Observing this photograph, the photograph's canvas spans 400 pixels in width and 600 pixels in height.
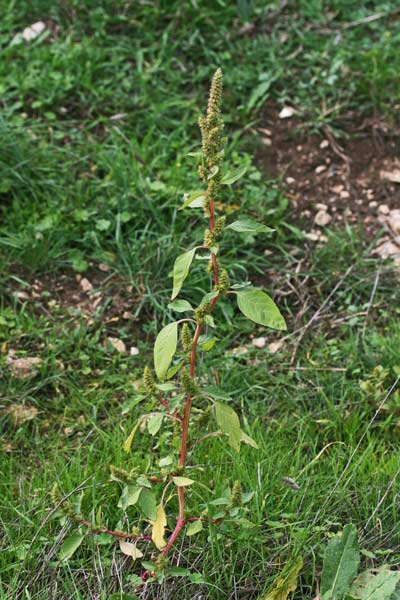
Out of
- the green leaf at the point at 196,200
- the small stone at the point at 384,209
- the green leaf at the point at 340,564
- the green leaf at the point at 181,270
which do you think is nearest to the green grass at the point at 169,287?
the green leaf at the point at 340,564

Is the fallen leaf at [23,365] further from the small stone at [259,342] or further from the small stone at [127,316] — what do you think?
the small stone at [259,342]

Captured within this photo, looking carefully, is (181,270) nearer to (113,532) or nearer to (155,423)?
(155,423)

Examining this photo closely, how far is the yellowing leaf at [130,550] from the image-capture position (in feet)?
7.12

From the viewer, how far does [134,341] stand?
3.24 m

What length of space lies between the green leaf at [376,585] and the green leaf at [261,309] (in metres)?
0.69

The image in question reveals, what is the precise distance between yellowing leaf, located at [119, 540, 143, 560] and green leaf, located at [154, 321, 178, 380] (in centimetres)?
50

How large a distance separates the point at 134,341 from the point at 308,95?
1644 millimetres

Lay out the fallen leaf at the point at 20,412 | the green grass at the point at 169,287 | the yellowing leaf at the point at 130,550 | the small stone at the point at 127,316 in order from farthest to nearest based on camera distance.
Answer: the small stone at the point at 127,316 → the fallen leaf at the point at 20,412 → the green grass at the point at 169,287 → the yellowing leaf at the point at 130,550

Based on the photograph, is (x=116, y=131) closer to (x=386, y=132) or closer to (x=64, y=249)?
(x=64, y=249)

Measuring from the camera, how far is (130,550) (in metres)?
2.20

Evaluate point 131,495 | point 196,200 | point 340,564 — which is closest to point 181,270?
point 196,200

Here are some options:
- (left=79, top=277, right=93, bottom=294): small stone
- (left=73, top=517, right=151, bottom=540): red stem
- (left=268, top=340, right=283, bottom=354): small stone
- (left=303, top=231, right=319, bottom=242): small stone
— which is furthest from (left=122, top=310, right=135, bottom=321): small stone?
(left=73, top=517, right=151, bottom=540): red stem

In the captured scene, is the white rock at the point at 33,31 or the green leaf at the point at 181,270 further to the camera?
the white rock at the point at 33,31

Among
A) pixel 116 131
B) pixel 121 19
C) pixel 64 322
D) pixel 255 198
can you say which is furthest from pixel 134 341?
pixel 121 19
